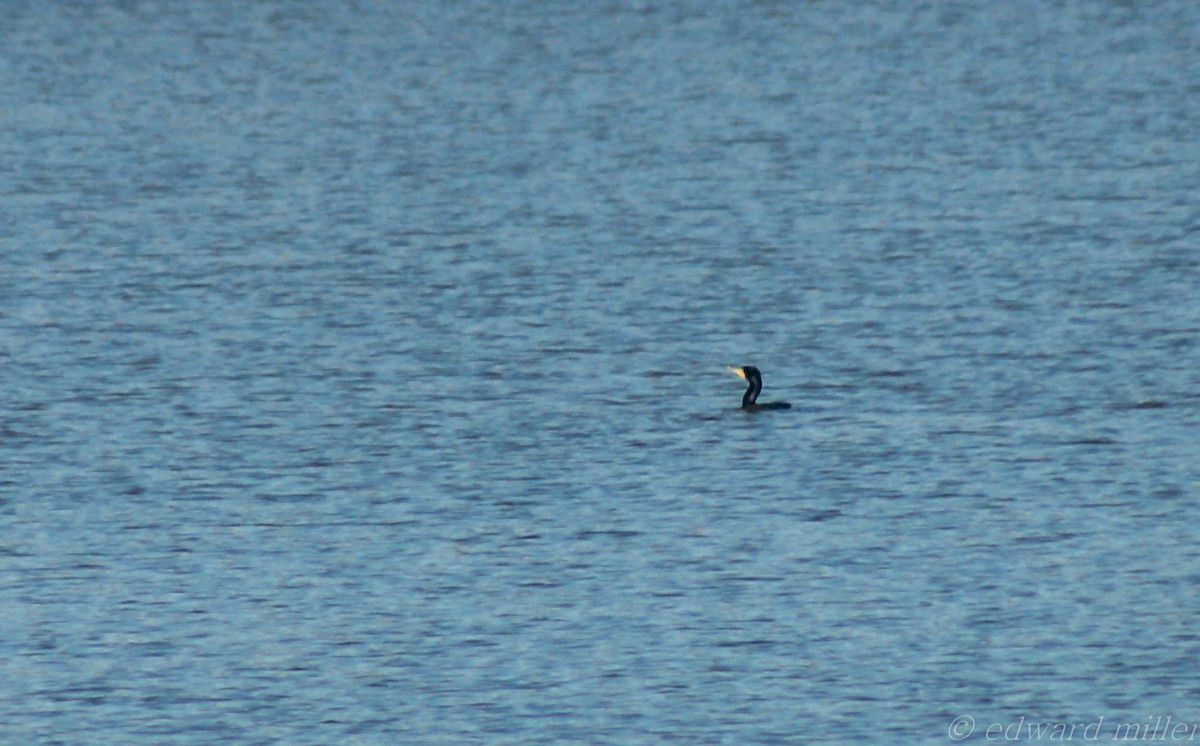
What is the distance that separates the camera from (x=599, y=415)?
16.2 metres

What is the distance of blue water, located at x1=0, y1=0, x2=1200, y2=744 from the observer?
11.4 metres

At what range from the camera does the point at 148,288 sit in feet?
69.4

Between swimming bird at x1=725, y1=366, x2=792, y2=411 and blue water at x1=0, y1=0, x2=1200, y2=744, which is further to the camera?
swimming bird at x1=725, y1=366, x2=792, y2=411

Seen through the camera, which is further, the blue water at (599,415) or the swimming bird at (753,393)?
the swimming bird at (753,393)

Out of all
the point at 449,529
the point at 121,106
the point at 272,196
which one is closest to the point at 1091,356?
the point at 449,529

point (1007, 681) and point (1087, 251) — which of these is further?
point (1087, 251)

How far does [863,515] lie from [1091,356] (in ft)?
15.2

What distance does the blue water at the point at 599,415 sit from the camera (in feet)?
37.3

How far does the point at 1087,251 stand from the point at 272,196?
906cm

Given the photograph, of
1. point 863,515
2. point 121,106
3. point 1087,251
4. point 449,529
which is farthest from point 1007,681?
point 121,106

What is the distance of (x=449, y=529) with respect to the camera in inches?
535

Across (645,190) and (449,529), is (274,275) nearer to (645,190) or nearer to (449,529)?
(645,190)

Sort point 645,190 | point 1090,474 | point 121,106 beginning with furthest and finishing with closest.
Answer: point 121,106 < point 645,190 < point 1090,474

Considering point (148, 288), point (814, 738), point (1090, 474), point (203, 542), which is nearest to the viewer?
point (814, 738)
